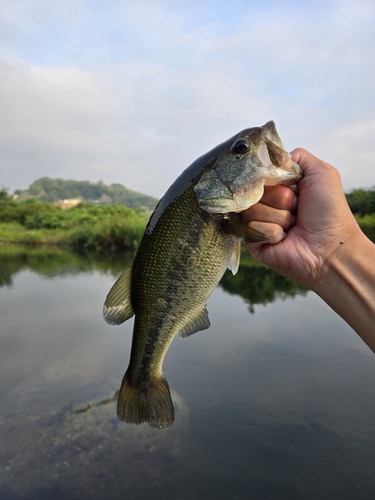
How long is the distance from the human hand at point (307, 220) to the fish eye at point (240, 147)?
0.44m

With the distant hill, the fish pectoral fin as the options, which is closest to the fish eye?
the fish pectoral fin

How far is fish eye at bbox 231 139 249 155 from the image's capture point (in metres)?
2.17

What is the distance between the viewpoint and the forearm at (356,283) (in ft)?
8.19

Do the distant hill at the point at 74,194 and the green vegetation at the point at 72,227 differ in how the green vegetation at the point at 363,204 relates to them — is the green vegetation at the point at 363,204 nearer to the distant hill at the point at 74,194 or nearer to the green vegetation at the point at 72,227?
the green vegetation at the point at 72,227

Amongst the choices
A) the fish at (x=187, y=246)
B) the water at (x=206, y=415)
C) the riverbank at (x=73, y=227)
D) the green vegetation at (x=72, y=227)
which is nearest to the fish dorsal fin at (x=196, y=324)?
the fish at (x=187, y=246)

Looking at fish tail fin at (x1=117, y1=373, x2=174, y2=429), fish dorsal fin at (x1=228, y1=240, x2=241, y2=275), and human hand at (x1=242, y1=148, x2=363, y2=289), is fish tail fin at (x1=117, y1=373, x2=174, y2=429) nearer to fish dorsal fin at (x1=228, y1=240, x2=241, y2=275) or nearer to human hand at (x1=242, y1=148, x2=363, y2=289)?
fish dorsal fin at (x1=228, y1=240, x2=241, y2=275)

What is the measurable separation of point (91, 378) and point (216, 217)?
945 centimetres

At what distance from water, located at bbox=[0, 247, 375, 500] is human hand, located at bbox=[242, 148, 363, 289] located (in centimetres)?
557

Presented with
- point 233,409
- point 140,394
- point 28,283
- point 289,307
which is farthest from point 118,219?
point 140,394

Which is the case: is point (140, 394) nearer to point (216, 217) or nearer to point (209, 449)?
point (216, 217)

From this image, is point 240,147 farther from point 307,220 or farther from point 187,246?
point 307,220

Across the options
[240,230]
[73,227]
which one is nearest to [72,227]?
[73,227]

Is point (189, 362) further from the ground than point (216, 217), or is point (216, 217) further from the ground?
point (216, 217)

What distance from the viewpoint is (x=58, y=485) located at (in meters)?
6.31
